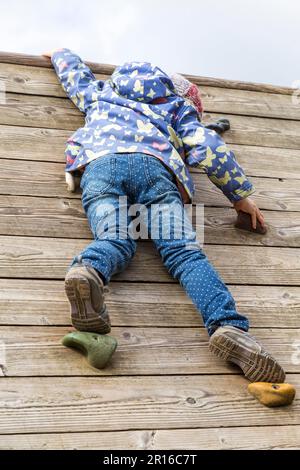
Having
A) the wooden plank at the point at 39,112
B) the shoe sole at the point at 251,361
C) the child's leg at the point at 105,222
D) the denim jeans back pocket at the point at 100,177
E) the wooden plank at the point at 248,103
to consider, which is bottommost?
the shoe sole at the point at 251,361

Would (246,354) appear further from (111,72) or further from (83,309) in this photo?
(111,72)

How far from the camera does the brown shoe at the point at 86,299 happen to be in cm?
196

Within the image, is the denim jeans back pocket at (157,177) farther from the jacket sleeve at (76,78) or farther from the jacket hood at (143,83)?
the jacket sleeve at (76,78)

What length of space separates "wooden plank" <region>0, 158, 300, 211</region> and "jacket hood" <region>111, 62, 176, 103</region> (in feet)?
1.10

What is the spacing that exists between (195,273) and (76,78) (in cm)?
111

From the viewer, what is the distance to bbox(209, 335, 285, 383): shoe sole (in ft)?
6.63

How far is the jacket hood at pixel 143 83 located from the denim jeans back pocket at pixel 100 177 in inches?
13.1

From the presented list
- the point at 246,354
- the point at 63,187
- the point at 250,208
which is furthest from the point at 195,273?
the point at 63,187

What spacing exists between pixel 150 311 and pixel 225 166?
0.57 meters

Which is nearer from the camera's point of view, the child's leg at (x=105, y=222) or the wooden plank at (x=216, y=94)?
the child's leg at (x=105, y=222)

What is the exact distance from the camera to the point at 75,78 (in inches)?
118

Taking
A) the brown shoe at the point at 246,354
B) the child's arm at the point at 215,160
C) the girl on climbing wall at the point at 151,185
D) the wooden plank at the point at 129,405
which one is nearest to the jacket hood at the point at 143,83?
the girl on climbing wall at the point at 151,185

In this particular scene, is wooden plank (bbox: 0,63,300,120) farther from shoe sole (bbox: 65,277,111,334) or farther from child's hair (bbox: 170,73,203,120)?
shoe sole (bbox: 65,277,111,334)
